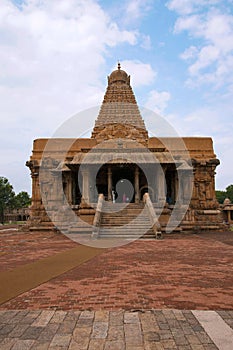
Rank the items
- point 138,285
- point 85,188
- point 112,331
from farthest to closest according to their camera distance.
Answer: point 85,188, point 138,285, point 112,331

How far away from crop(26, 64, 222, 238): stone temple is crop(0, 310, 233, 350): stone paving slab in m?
12.6

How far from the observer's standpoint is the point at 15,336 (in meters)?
4.24

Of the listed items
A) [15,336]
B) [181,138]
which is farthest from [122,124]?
[15,336]

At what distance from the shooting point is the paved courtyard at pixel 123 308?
4070 millimetres

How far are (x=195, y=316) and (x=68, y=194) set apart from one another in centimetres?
2301

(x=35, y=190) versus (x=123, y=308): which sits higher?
(x=35, y=190)

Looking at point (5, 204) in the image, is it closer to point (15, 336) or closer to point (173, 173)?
point (173, 173)

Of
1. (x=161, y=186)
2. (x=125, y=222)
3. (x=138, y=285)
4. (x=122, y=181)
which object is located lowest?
(x=138, y=285)

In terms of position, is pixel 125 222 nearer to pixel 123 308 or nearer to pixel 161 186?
pixel 161 186

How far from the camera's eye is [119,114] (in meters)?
36.2

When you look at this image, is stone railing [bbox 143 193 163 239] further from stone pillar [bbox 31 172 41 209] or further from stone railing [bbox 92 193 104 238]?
stone pillar [bbox 31 172 41 209]

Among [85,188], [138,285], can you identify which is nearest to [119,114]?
[85,188]

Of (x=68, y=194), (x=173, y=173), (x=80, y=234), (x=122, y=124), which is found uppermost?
(x=122, y=124)

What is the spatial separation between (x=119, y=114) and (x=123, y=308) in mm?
32160
